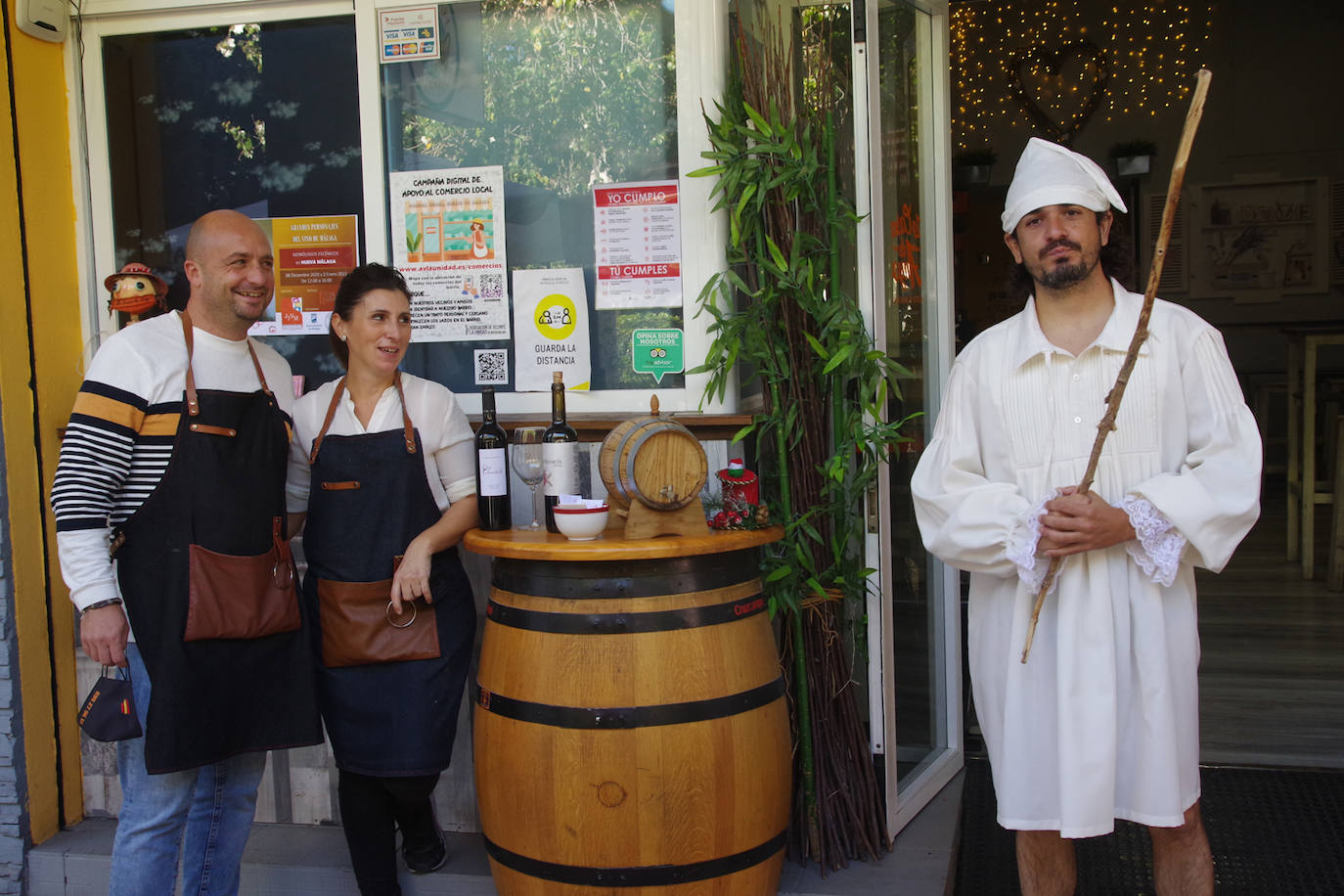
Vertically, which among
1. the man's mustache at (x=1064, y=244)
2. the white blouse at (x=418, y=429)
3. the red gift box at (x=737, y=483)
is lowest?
the red gift box at (x=737, y=483)

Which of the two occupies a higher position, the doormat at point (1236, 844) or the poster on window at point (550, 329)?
the poster on window at point (550, 329)

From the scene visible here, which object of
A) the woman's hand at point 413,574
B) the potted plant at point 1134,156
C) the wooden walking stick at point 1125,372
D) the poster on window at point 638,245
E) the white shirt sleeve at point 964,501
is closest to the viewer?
the wooden walking stick at point 1125,372

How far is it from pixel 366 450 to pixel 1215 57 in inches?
355

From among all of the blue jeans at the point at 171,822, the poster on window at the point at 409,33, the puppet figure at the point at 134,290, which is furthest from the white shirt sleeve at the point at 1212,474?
the puppet figure at the point at 134,290

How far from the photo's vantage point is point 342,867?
9.20 ft

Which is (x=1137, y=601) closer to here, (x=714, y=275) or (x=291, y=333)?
(x=714, y=275)

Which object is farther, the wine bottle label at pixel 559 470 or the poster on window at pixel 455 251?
the poster on window at pixel 455 251

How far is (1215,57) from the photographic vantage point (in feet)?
29.5

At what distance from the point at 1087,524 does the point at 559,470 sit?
1.14 metres


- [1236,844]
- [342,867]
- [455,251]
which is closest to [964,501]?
[1236,844]

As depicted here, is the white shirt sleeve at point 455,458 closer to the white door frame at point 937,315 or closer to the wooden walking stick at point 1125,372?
the white door frame at point 937,315

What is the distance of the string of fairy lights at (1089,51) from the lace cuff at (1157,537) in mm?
7886

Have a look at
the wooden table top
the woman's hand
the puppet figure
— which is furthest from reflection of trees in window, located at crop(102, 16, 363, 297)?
the wooden table top

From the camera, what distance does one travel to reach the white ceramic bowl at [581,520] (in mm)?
2238
